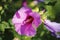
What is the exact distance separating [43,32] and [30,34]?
66 millimetres

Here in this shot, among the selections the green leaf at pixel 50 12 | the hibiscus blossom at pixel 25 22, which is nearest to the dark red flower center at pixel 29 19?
the hibiscus blossom at pixel 25 22

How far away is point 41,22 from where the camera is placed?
123 cm

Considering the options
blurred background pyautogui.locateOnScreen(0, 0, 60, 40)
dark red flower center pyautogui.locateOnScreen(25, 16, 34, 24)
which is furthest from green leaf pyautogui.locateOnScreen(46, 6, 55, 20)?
dark red flower center pyautogui.locateOnScreen(25, 16, 34, 24)

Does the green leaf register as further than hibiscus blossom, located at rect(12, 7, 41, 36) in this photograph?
Yes

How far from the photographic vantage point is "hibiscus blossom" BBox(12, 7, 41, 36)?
4.04 ft

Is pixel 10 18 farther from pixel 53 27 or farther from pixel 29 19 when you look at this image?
pixel 53 27

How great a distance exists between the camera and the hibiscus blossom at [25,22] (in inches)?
48.5

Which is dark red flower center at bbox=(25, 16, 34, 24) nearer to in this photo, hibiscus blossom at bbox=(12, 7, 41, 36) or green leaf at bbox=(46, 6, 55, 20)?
hibiscus blossom at bbox=(12, 7, 41, 36)

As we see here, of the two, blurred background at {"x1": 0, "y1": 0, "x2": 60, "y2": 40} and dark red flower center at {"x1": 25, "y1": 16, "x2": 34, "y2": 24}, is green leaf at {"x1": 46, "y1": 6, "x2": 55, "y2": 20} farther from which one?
dark red flower center at {"x1": 25, "y1": 16, "x2": 34, "y2": 24}

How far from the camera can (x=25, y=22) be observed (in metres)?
1.26

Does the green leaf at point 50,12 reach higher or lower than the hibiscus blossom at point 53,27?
higher

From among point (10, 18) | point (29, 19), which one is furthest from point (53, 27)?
point (10, 18)

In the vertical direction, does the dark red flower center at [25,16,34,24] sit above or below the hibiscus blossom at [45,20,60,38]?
above

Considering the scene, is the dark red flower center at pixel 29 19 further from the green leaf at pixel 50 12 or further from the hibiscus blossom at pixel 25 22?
the green leaf at pixel 50 12
